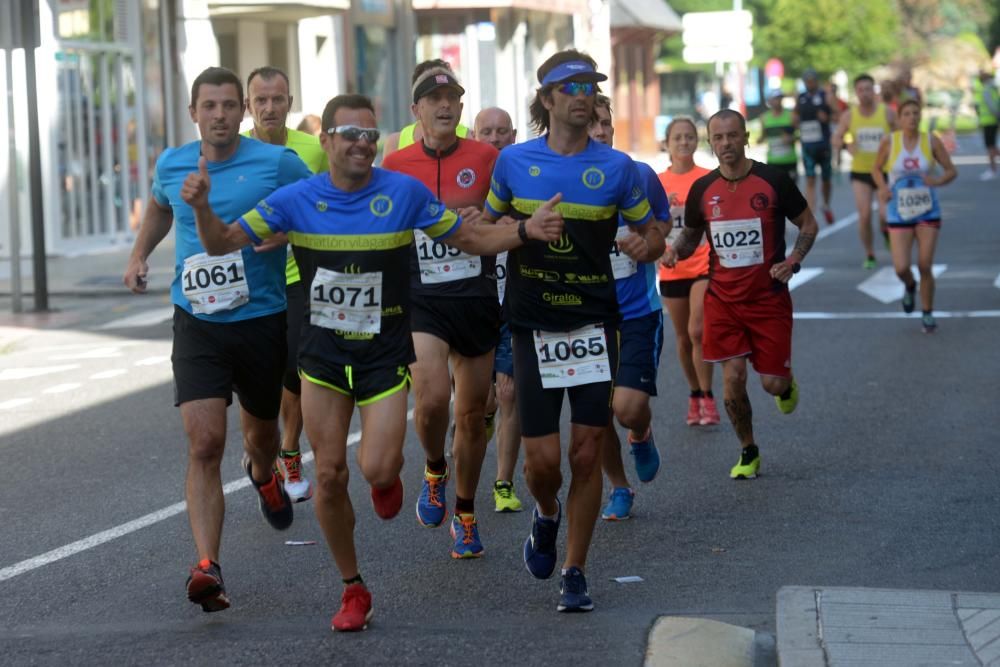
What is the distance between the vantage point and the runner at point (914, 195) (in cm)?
1484

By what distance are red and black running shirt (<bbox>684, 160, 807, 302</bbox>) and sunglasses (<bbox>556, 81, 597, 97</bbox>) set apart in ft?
8.83

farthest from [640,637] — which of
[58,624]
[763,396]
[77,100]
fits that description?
[77,100]

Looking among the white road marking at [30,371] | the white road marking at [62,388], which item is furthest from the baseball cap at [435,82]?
the white road marking at [30,371]

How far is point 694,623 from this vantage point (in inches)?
247

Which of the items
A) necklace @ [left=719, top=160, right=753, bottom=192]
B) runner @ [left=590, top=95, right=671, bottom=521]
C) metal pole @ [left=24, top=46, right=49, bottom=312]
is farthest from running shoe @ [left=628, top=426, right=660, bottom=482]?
metal pole @ [left=24, top=46, right=49, bottom=312]

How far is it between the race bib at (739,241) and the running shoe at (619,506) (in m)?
1.56

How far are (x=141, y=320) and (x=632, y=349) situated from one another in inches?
425

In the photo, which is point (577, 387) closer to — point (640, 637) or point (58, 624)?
point (640, 637)

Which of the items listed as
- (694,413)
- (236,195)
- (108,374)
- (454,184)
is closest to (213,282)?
(236,195)

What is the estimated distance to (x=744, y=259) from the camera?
9.29 metres

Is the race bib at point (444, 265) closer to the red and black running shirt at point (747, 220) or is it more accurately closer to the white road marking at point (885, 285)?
the red and black running shirt at point (747, 220)

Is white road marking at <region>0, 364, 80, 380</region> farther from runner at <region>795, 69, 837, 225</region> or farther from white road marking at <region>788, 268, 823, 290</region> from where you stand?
runner at <region>795, 69, 837, 225</region>

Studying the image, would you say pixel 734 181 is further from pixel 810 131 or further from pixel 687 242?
pixel 810 131

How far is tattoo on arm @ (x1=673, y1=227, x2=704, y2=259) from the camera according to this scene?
912 centimetres
